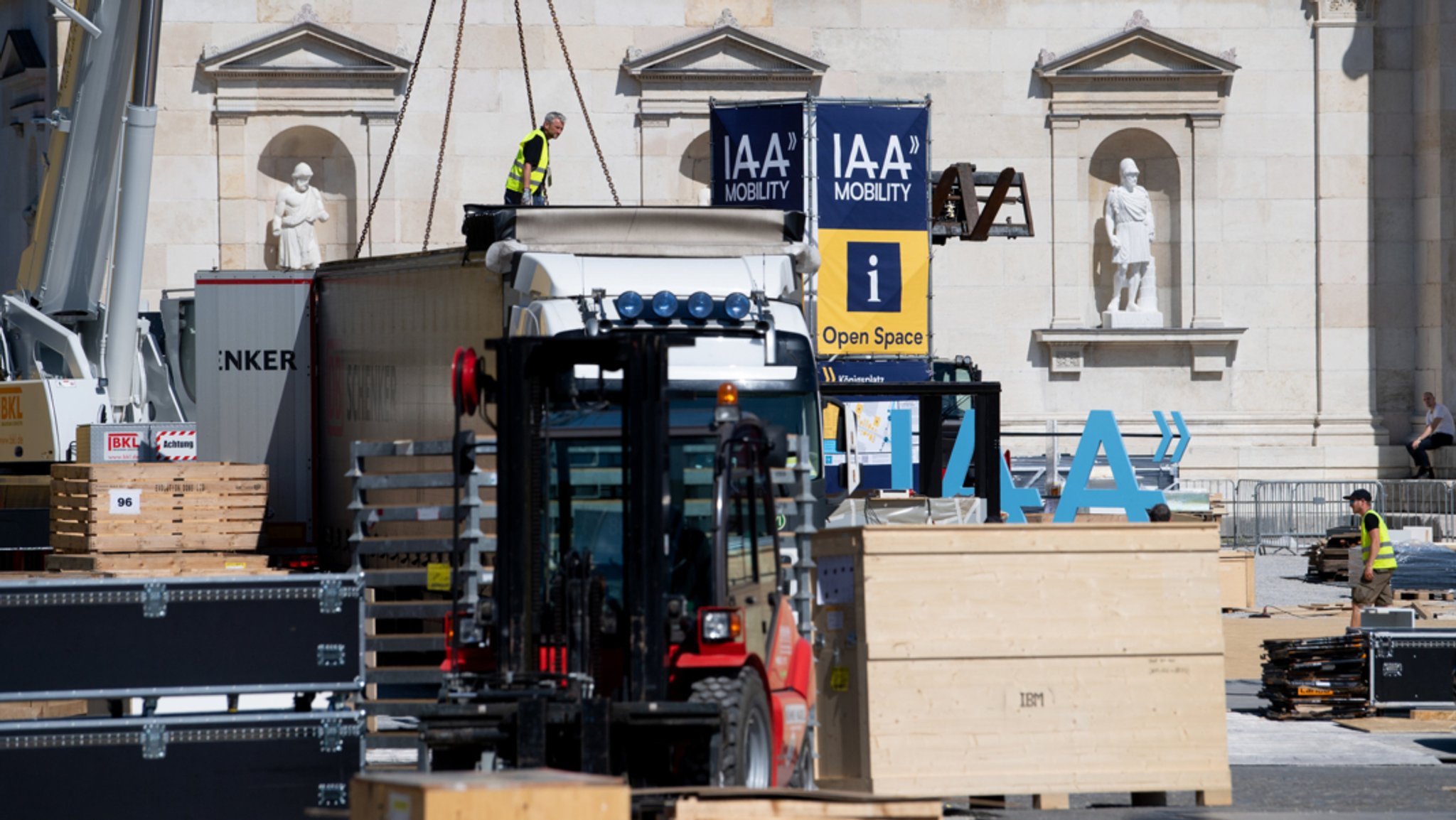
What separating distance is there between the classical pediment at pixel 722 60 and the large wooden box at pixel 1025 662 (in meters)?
22.9

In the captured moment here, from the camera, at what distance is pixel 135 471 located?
56.4ft

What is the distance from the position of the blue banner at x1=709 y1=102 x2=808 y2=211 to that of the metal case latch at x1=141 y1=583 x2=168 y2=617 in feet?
40.3

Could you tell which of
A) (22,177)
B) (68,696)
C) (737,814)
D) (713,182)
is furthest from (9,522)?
Result: (22,177)

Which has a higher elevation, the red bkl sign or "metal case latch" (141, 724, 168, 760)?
the red bkl sign

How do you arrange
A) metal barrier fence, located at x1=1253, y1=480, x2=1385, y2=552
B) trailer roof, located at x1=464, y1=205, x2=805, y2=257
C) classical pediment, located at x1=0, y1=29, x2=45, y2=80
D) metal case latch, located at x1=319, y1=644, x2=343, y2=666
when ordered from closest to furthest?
1. metal case latch, located at x1=319, y1=644, x2=343, y2=666
2. trailer roof, located at x1=464, y1=205, x2=805, y2=257
3. metal barrier fence, located at x1=1253, y1=480, x2=1385, y2=552
4. classical pediment, located at x1=0, y1=29, x2=45, y2=80

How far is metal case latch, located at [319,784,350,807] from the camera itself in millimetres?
10922

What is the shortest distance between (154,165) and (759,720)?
26.6m

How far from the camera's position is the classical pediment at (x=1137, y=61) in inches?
1367

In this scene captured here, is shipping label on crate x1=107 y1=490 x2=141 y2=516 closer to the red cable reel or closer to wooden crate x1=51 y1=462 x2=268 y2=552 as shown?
wooden crate x1=51 y1=462 x2=268 y2=552

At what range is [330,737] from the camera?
1100 centimetres

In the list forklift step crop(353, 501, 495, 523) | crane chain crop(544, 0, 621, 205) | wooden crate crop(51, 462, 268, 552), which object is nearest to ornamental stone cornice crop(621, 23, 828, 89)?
crane chain crop(544, 0, 621, 205)

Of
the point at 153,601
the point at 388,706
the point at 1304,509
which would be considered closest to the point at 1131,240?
the point at 1304,509

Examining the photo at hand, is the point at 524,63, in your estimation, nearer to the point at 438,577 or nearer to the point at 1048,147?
the point at 1048,147

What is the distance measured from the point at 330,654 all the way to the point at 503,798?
389 centimetres
